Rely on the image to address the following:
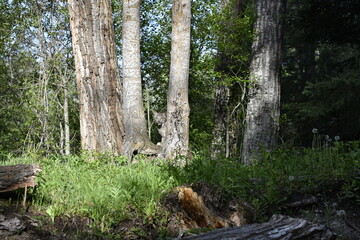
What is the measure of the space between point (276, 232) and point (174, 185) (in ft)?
6.87

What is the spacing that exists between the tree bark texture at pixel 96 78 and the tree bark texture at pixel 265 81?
2.87 meters

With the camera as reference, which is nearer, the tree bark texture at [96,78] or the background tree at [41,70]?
the tree bark texture at [96,78]

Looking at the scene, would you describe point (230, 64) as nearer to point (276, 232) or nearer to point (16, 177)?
point (16, 177)

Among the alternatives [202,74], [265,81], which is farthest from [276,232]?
[202,74]

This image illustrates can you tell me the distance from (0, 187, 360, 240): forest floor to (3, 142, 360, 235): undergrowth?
0.09 meters

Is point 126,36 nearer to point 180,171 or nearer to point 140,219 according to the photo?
point 180,171

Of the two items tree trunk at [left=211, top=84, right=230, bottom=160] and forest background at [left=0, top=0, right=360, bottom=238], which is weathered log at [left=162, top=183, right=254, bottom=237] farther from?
tree trunk at [left=211, top=84, right=230, bottom=160]

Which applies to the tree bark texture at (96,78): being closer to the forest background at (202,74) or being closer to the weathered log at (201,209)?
the forest background at (202,74)

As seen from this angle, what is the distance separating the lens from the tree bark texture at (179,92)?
6.84 meters

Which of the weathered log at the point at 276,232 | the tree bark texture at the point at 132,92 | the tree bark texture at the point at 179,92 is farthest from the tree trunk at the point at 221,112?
the weathered log at the point at 276,232

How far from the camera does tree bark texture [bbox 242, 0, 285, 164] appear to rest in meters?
7.44

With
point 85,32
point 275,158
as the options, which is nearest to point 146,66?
point 85,32

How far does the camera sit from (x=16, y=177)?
396 cm

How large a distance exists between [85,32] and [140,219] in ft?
17.4
